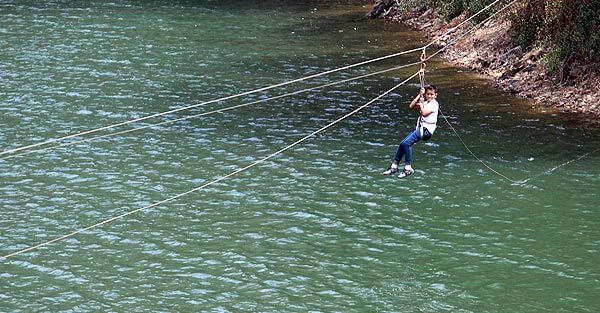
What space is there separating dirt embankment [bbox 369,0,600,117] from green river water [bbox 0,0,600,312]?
92cm

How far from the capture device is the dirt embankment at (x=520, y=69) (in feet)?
111

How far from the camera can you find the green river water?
65.1ft

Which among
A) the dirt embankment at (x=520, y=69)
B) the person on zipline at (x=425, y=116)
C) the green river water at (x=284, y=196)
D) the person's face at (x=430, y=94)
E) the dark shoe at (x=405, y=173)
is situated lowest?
the green river water at (x=284, y=196)

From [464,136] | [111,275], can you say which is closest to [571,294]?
[111,275]

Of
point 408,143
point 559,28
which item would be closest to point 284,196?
point 408,143

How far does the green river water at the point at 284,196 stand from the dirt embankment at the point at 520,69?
3.03 feet

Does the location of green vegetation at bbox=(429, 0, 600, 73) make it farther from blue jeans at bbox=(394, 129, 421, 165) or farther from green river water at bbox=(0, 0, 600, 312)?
blue jeans at bbox=(394, 129, 421, 165)

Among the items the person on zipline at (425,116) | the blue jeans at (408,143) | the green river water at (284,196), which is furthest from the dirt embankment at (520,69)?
the person on zipline at (425,116)

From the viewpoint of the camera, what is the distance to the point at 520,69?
37.3 m

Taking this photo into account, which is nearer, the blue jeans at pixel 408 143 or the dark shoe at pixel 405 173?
the blue jeans at pixel 408 143

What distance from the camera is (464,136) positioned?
30.5 m

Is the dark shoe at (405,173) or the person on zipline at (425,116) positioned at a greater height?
the person on zipline at (425,116)

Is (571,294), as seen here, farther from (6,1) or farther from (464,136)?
(6,1)

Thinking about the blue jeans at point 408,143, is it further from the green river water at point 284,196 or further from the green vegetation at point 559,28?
the green vegetation at point 559,28
